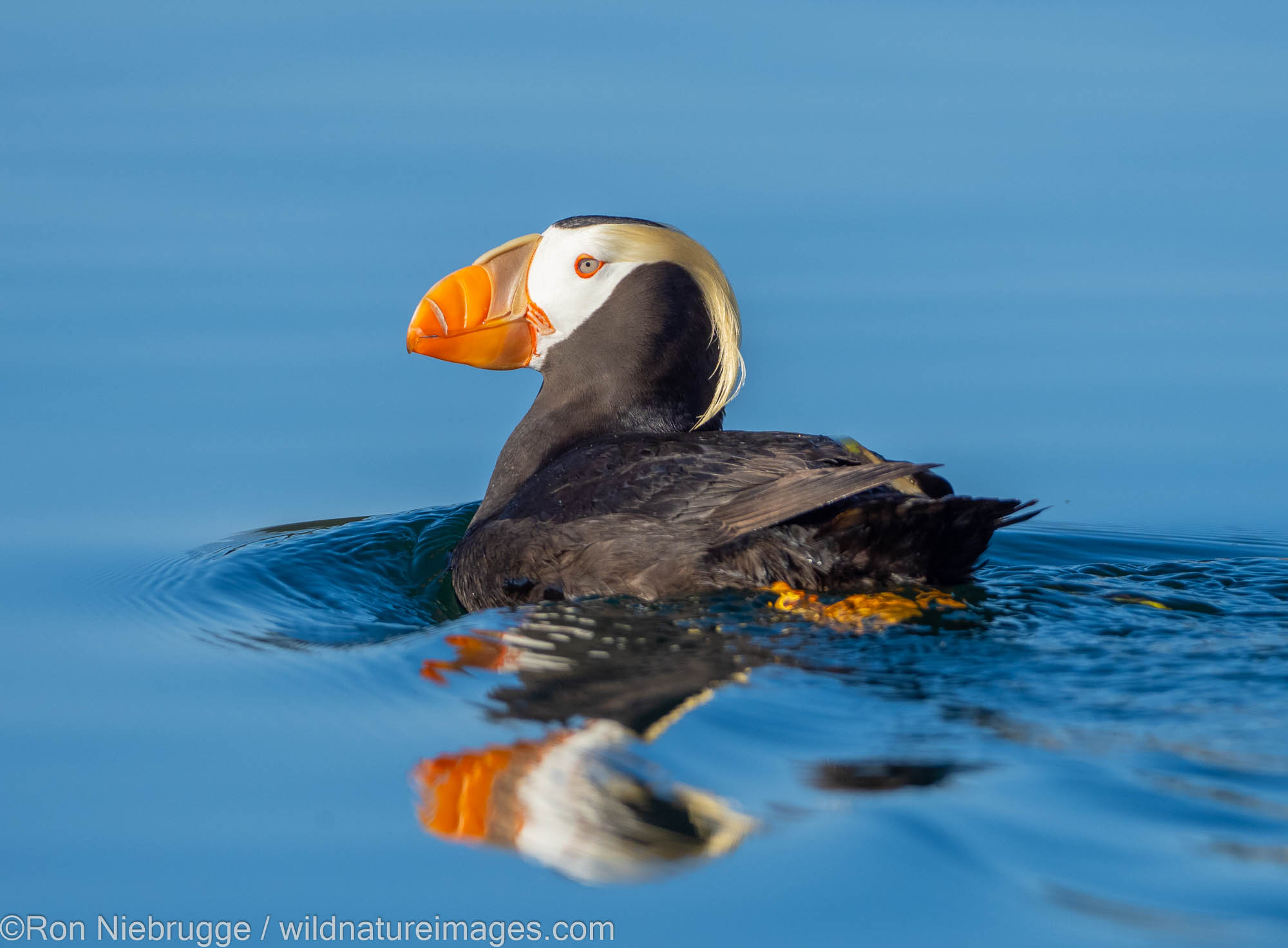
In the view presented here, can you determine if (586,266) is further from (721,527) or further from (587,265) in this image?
(721,527)

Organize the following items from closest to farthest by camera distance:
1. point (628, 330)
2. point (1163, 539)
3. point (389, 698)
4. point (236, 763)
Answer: point (236, 763), point (389, 698), point (628, 330), point (1163, 539)

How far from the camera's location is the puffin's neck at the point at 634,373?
5.04 metres

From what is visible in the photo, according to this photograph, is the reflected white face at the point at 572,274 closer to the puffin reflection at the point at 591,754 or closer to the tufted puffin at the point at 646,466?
the tufted puffin at the point at 646,466

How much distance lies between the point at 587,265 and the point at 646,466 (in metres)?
1.03

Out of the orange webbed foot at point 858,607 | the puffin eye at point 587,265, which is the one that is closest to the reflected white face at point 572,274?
the puffin eye at point 587,265

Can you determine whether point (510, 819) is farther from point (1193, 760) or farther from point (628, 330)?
point (628, 330)

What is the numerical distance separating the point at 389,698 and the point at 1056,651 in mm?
1810

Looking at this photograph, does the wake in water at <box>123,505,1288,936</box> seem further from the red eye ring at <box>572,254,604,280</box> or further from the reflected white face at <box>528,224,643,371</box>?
the red eye ring at <box>572,254,604,280</box>

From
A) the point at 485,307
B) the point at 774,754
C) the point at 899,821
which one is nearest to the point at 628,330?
the point at 485,307

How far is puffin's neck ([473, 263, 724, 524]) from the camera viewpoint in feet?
16.5

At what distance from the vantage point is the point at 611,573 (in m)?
4.25

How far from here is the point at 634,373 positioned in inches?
199

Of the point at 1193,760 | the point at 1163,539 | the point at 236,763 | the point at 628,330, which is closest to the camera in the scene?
the point at 1193,760

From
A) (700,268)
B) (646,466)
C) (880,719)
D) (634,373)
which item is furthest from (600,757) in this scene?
(700,268)
